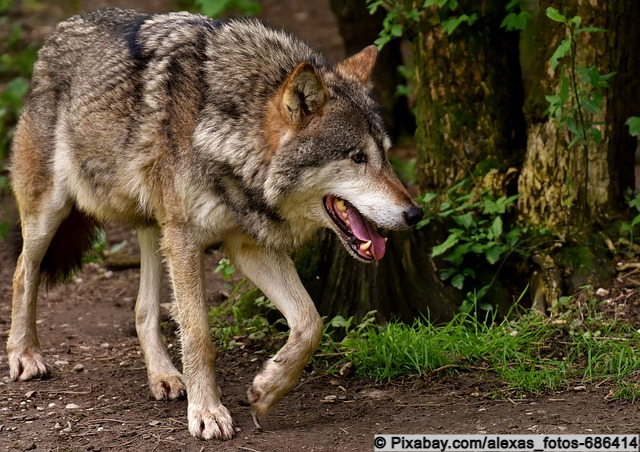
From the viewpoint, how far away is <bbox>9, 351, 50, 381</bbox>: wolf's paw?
521 cm

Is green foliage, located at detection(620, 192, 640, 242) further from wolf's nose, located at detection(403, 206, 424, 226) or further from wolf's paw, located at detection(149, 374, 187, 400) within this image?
wolf's paw, located at detection(149, 374, 187, 400)

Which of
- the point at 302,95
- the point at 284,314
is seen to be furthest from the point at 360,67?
the point at 284,314

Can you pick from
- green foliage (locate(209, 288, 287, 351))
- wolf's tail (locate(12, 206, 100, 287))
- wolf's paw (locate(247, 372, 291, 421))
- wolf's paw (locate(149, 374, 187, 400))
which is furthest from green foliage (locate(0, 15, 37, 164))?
wolf's paw (locate(247, 372, 291, 421))

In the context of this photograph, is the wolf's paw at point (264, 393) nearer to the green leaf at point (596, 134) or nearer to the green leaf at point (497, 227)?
the green leaf at point (497, 227)

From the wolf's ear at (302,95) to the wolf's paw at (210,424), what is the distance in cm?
140

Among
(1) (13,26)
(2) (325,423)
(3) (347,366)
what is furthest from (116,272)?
(1) (13,26)

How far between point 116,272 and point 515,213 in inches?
131

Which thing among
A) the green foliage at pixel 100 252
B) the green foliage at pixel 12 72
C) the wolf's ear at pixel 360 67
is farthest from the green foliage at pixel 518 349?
the green foliage at pixel 12 72

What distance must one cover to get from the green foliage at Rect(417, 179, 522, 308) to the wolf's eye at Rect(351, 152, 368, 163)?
1.38m

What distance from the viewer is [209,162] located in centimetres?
445

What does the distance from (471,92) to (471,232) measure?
92 cm

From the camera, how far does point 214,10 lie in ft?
27.1

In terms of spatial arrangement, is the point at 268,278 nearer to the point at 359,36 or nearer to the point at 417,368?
the point at 417,368

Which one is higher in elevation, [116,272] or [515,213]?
[515,213]
